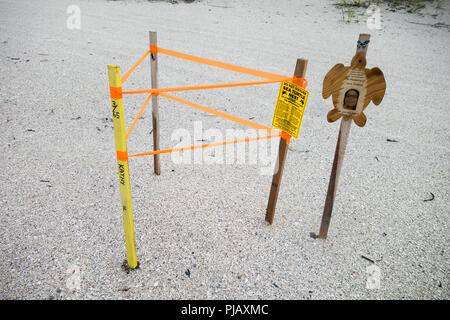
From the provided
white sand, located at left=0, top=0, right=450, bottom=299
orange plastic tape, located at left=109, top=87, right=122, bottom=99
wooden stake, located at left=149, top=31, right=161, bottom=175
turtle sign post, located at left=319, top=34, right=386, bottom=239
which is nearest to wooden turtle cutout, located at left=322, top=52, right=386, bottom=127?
turtle sign post, located at left=319, top=34, right=386, bottom=239

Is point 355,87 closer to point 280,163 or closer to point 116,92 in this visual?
point 280,163

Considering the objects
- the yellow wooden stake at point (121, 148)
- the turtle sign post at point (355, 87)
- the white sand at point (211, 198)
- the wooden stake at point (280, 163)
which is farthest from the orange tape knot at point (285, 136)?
the yellow wooden stake at point (121, 148)

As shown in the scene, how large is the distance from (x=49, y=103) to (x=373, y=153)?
4.08 metres

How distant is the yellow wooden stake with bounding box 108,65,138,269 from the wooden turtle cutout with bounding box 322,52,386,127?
110 cm

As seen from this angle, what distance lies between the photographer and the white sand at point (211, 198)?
1781mm

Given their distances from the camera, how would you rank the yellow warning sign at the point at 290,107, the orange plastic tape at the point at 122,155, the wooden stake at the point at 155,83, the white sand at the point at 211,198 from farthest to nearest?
the wooden stake at the point at 155,83, the white sand at the point at 211,198, the yellow warning sign at the point at 290,107, the orange plastic tape at the point at 122,155

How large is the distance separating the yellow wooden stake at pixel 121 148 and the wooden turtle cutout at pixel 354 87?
1.10 meters

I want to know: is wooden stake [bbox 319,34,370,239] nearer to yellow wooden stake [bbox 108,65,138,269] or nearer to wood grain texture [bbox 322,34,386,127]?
wood grain texture [bbox 322,34,386,127]

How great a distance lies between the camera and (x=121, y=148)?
1.43m

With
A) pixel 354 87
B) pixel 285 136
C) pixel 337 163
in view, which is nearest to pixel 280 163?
pixel 285 136

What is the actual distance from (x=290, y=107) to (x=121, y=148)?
3.22ft

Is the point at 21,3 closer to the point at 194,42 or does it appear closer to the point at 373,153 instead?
the point at 194,42

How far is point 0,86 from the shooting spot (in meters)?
4.14

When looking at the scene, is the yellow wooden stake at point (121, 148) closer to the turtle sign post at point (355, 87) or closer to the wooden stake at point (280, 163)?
the wooden stake at point (280, 163)
